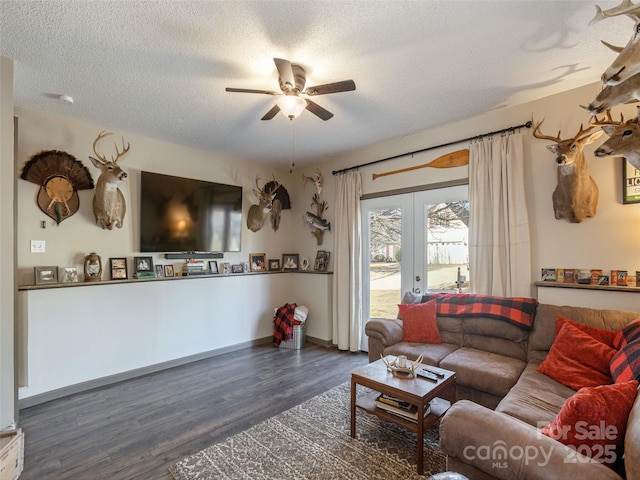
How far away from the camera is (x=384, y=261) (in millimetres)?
4188

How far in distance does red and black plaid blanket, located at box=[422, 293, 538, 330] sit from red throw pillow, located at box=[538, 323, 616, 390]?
346mm

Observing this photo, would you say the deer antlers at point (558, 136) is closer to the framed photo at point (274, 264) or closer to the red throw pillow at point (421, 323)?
the red throw pillow at point (421, 323)

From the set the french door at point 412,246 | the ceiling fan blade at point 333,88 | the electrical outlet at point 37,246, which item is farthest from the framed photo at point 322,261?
the electrical outlet at point 37,246

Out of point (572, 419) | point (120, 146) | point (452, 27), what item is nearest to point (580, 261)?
point (572, 419)

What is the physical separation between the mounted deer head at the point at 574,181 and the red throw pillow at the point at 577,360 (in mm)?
1040

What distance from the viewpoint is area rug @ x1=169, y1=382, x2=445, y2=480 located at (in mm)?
1924

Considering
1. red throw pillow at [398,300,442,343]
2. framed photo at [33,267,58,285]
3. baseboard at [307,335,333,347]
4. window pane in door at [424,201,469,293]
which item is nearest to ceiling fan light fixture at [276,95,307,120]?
window pane in door at [424,201,469,293]

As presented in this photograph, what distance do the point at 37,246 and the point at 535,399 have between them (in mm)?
4395

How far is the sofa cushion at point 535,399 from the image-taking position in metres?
1.72

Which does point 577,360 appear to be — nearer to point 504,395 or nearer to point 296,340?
point 504,395

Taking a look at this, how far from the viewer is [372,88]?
2.68 metres

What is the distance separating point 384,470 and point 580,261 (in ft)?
8.09

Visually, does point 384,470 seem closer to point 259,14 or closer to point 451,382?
point 451,382

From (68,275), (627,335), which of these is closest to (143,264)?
(68,275)
